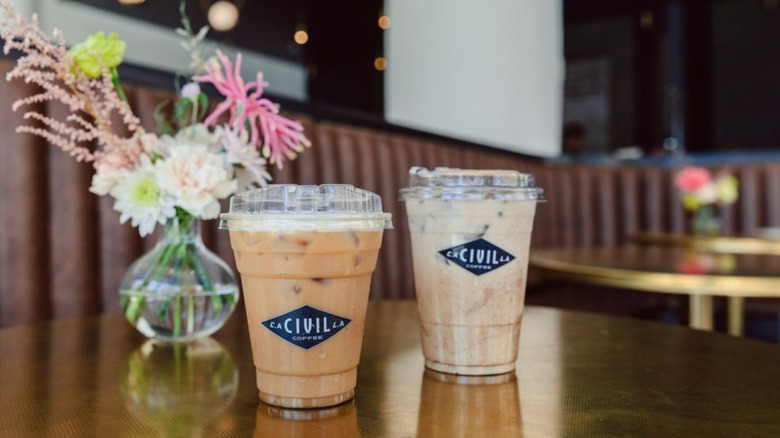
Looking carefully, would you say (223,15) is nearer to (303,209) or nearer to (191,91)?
(191,91)

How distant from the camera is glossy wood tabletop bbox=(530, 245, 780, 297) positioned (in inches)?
52.7

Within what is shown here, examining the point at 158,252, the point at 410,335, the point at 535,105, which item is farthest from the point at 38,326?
the point at 535,105

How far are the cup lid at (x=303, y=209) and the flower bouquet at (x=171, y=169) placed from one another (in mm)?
304

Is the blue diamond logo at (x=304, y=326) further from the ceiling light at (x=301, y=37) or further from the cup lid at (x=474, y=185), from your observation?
the ceiling light at (x=301, y=37)

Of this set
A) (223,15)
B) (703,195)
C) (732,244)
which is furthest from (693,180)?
(223,15)

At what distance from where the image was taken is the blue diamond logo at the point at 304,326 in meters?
0.52

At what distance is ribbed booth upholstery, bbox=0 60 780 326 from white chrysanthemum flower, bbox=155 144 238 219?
31.8 inches

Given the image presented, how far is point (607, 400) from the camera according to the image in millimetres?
557

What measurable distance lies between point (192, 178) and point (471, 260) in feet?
1.30

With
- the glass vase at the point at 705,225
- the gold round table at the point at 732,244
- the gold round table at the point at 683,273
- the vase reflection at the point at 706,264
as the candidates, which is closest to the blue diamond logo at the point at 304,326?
the gold round table at the point at 683,273

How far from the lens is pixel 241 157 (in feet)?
2.89

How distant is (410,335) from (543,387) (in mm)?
270

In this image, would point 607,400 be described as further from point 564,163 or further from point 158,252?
point 564,163

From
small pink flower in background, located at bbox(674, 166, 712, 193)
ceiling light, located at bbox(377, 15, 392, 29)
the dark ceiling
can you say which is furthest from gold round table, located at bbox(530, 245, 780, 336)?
ceiling light, located at bbox(377, 15, 392, 29)
